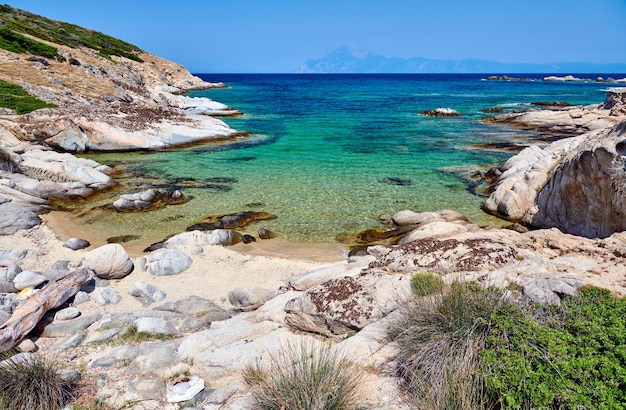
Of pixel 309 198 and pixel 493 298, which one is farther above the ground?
pixel 493 298

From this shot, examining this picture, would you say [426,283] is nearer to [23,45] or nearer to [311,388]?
[311,388]

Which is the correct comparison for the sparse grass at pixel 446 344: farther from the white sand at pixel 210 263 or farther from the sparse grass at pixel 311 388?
the white sand at pixel 210 263

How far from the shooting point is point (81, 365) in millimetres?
7254

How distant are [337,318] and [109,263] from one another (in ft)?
24.6

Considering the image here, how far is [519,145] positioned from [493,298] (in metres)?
29.6

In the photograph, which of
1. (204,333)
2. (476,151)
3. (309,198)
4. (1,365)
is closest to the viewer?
(1,365)

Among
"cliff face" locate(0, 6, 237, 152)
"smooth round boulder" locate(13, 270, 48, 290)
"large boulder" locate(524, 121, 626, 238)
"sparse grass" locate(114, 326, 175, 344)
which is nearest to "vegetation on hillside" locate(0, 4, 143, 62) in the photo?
"cliff face" locate(0, 6, 237, 152)

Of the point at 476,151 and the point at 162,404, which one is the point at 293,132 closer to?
the point at 476,151

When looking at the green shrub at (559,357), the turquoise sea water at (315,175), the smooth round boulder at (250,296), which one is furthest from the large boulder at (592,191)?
the smooth round boulder at (250,296)

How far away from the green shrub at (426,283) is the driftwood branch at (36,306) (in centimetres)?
742

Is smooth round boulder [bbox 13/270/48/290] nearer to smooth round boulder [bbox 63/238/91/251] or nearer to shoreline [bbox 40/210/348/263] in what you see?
smooth round boulder [bbox 63/238/91/251]

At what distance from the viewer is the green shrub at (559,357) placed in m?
4.44

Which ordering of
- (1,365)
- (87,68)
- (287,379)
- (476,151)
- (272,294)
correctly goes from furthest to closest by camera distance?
(87,68) < (476,151) < (272,294) < (1,365) < (287,379)

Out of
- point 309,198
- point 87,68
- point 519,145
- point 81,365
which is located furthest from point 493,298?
point 87,68
